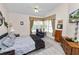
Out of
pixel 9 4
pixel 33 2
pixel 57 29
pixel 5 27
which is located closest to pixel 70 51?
pixel 57 29

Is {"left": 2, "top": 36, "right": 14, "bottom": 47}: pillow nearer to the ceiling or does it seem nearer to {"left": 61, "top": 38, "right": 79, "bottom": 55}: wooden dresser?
the ceiling

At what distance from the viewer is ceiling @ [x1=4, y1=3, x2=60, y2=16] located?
2117mm

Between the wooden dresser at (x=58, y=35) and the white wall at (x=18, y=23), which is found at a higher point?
the white wall at (x=18, y=23)

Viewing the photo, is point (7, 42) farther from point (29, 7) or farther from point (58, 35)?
point (58, 35)

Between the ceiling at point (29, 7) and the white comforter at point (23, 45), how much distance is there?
526 mm

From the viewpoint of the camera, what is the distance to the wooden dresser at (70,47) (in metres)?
2.03

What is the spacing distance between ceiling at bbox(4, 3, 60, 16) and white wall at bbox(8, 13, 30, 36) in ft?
0.29

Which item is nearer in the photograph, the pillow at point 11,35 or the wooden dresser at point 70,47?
the wooden dresser at point 70,47

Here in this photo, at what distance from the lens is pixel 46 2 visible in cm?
212

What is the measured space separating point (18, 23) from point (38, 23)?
15.8 inches

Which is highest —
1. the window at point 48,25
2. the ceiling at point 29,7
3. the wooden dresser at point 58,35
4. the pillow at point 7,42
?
the ceiling at point 29,7

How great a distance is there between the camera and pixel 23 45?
2.11 metres

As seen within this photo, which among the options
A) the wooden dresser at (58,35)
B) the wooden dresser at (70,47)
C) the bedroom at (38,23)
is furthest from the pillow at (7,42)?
the wooden dresser at (70,47)

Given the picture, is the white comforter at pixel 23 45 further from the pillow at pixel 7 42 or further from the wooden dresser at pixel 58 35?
the wooden dresser at pixel 58 35
